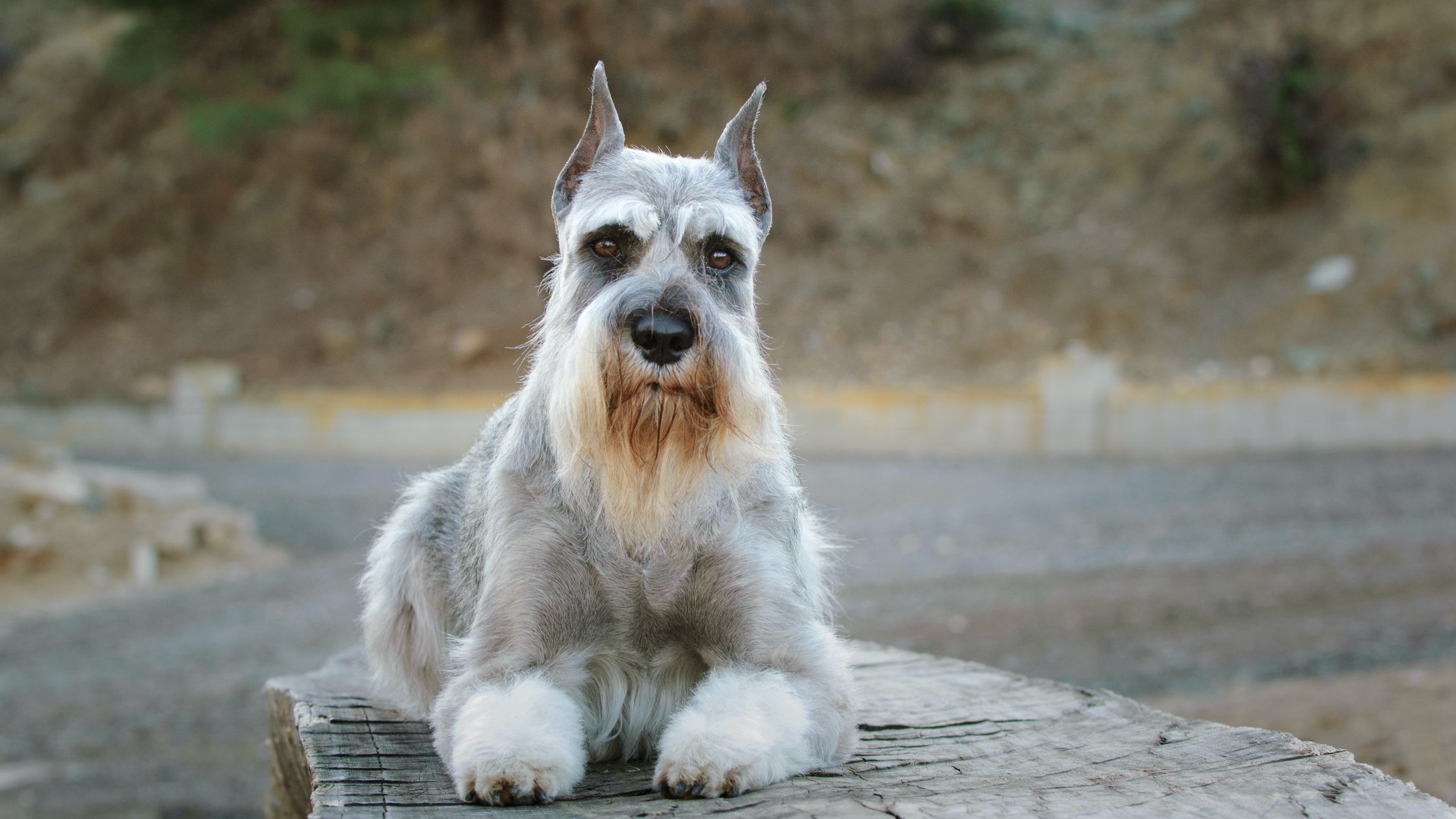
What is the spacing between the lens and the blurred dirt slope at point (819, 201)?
94.1 ft

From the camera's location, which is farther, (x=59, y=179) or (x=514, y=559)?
(x=59, y=179)

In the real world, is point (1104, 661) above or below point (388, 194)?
below

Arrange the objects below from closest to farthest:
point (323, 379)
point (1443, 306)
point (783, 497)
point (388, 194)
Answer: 1. point (783, 497)
2. point (1443, 306)
3. point (323, 379)
4. point (388, 194)

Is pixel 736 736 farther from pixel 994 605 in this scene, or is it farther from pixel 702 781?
pixel 994 605

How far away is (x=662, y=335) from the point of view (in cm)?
368

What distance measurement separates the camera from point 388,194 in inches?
1444

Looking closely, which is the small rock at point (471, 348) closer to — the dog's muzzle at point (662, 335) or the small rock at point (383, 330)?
the small rock at point (383, 330)

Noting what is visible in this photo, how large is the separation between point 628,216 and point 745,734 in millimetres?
1721

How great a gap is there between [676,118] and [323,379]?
505 inches

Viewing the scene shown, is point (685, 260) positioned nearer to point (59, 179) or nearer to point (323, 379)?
point (323, 379)

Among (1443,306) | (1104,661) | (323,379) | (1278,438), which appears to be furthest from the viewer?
(323,379)

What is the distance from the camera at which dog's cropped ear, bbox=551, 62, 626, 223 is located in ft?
14.5

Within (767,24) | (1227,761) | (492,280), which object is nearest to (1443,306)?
(767,24)

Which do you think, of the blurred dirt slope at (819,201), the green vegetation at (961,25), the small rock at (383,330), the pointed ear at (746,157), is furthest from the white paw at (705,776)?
the green vegetation at (961,25)
